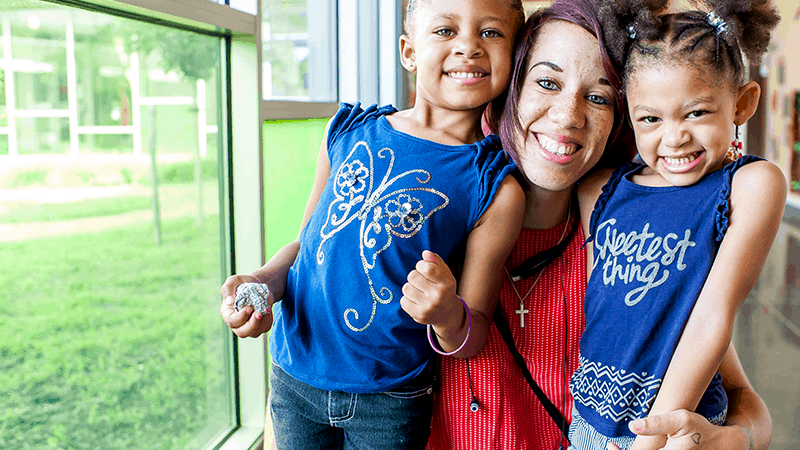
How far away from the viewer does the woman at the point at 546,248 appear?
113 centimetres

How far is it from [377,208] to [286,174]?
1.00 m

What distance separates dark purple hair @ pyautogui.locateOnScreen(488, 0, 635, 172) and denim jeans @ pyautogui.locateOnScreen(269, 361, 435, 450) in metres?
0.50

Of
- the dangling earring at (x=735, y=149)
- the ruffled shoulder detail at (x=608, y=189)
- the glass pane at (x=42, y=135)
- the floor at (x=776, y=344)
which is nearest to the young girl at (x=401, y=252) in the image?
the ruffled shoulder detail at (x=608, y=189)

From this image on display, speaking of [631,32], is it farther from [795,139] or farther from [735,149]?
[795,139]

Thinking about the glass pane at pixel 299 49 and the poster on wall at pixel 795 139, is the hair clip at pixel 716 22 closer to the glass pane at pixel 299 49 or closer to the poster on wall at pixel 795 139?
the glass pane at pixel 299 49

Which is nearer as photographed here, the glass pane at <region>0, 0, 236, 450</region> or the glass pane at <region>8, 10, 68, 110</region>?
the glass pane at <region>8, 10, 68, 110</region>

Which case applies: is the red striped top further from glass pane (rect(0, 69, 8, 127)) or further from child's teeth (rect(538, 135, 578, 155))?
glass pane (rect(0, 69, 8, 127))

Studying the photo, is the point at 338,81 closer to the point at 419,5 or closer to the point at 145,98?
the point at 145,98

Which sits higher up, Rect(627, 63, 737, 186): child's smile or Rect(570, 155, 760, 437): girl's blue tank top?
Rect(627, 63, 737, 186): child's smile

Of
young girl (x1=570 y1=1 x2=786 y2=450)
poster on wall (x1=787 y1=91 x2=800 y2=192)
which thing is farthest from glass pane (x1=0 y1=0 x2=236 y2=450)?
poster on wall (x1=787 y1=91 x2=800 y2=192)

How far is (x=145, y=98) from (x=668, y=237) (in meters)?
1.90

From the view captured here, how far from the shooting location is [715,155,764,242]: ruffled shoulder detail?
99 cm

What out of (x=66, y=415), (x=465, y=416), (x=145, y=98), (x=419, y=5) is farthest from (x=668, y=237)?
(x=145, y=98)

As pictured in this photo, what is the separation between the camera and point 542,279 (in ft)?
4.20
